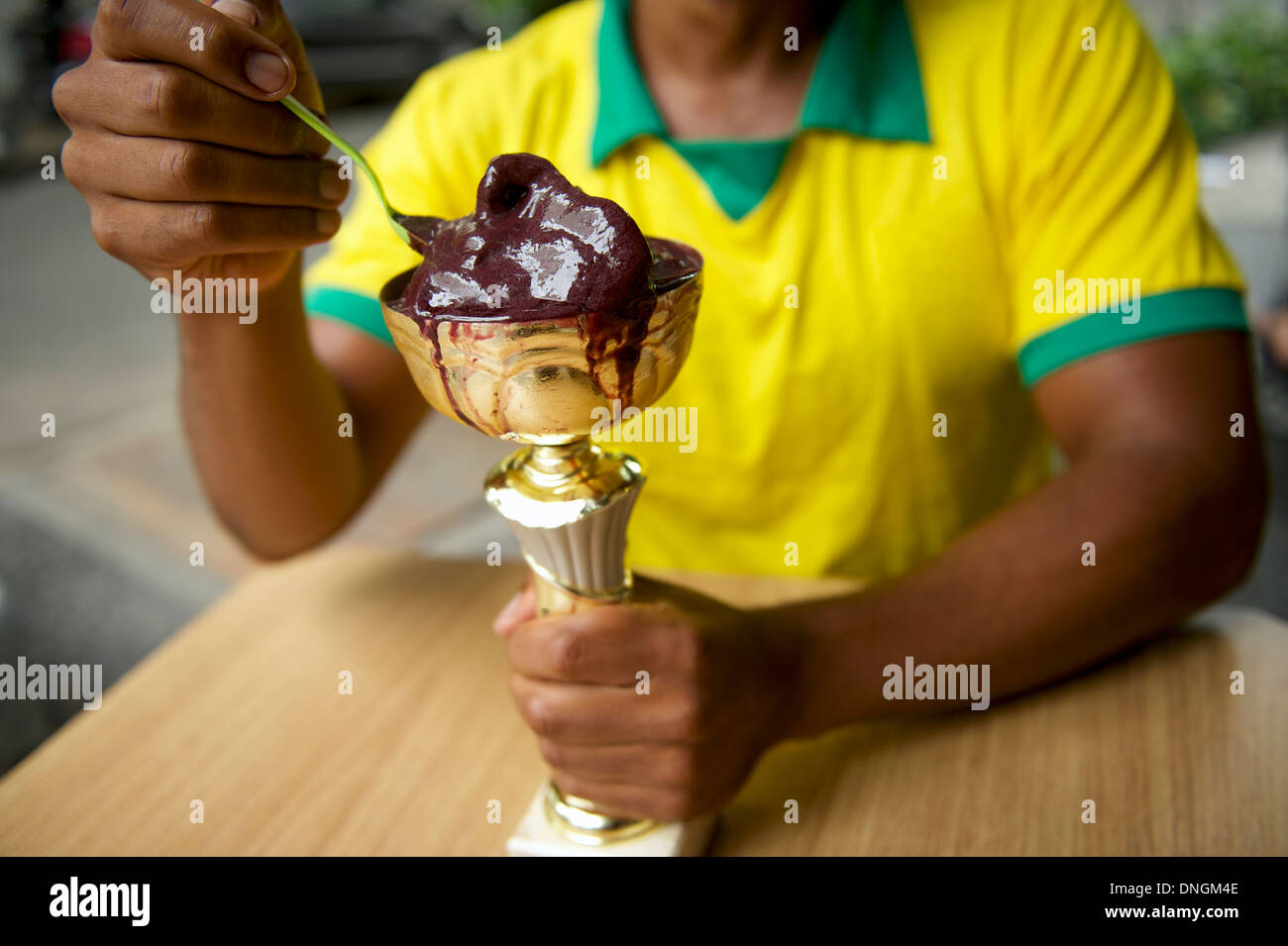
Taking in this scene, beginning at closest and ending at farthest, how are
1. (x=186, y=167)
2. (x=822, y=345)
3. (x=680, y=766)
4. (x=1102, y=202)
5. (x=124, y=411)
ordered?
1. (x=186, y=167)
2. (x=680, y=766)
3. (x=1102, y=202)
4. (x=822, y=345)
5. (x=124, y=411)

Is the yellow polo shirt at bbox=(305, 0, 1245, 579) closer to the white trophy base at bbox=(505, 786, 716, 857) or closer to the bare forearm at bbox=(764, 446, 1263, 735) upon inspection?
the bare forearm at bbox=(764, 446, 1263, 735)

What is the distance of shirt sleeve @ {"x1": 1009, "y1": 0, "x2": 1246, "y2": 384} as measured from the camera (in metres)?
1.13

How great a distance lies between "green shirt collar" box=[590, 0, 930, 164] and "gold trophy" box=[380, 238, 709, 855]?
23.5 inches

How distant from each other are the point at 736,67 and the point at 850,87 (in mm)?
145

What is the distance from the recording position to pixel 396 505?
3188 mm

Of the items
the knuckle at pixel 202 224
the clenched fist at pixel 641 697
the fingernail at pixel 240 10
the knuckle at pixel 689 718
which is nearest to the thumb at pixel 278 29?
the fingernail at pixel 240 10

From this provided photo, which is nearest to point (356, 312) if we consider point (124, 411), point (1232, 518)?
point (1232, 518)

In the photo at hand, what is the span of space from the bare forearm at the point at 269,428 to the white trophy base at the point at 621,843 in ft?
1.60

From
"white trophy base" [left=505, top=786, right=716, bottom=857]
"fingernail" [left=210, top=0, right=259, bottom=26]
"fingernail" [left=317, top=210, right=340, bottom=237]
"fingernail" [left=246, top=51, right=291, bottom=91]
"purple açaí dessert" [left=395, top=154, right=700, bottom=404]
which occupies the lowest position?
"white trophy base" [left=505, top=786, right=716, bottom=857]

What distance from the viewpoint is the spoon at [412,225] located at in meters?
0.64

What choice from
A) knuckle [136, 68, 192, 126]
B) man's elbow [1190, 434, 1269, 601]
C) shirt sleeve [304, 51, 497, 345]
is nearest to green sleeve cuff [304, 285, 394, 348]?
shirt sleeve [304, 51, 497, 345]

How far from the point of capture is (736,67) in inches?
50.8

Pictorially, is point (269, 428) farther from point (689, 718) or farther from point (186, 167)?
point (689, 718)
